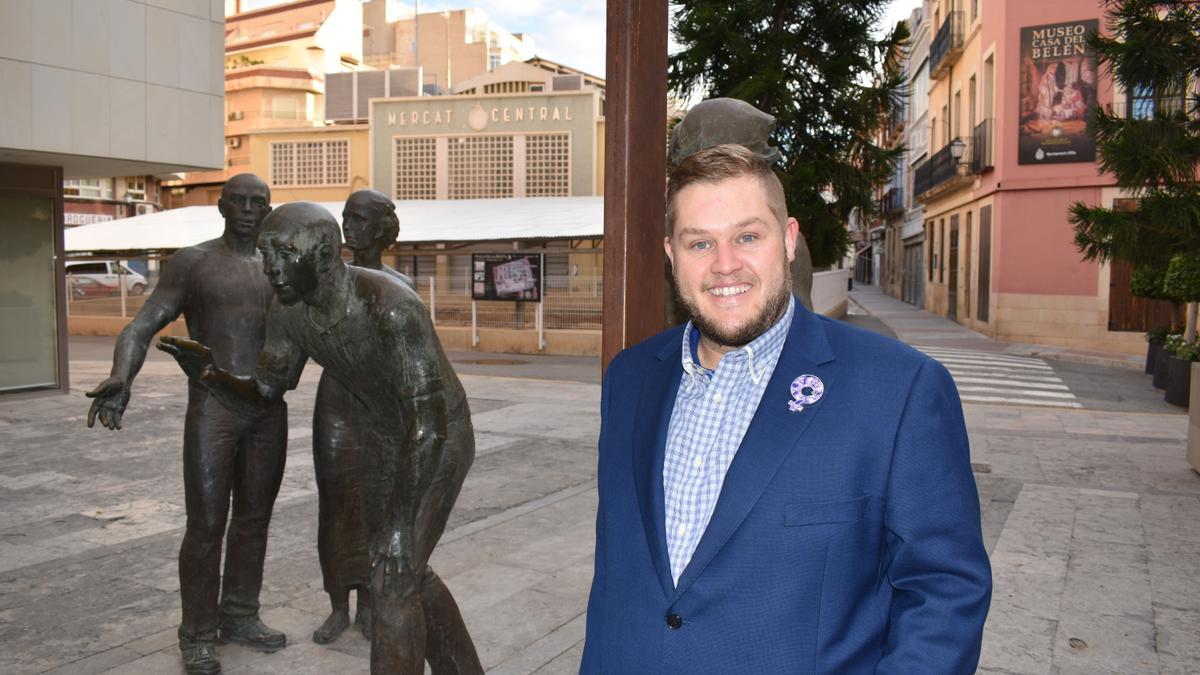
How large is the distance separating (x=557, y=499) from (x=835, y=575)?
5.30m

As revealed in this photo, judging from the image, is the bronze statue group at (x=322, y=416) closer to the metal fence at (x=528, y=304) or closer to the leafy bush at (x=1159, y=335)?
the metal fence at (x=528, y=304)

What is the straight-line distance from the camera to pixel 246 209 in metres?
3.90

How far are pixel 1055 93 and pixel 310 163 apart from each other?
74.9 feet

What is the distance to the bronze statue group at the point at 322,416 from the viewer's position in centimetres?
291

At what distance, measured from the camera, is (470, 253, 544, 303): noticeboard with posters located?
1748cm

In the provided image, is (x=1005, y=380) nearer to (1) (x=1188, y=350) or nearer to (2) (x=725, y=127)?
(1) (x=1188, y=350)

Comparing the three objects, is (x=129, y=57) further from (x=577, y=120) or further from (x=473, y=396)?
(x=577, y=120)

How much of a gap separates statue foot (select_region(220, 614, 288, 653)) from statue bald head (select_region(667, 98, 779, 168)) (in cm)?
270

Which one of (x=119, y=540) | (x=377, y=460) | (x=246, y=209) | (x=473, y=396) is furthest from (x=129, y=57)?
(x=377, y=460)

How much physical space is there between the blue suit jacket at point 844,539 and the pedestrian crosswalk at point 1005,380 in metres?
10.9

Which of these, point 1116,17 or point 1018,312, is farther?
point 1018,312

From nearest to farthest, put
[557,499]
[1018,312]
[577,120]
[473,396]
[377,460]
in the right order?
[377,460] → [557,499] → [473,396] → [1018,312] → [577,120]

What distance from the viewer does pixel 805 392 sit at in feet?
5.03

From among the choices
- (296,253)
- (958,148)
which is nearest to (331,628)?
(296,253)
